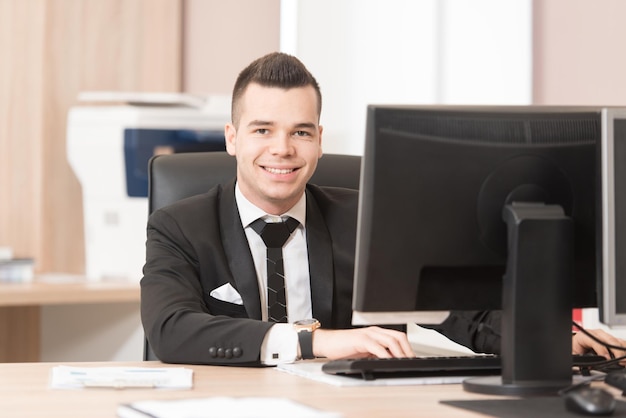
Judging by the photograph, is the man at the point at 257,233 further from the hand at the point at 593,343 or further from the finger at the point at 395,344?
the finger at the point at 395,344

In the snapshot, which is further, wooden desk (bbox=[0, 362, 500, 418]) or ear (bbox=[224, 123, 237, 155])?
ear (bbox=[224, 123, 237, 155])

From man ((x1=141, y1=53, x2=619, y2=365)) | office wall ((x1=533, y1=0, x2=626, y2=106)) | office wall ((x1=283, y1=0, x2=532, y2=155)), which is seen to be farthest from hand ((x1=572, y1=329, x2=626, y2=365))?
office wall ((x1=283, y1=0, x2=532, y2=155))

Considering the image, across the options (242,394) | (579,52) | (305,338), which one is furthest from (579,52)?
(242,394)

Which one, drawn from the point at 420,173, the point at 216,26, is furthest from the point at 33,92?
the point at 420,173

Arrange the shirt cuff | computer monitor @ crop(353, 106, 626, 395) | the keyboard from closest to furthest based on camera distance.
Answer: computer monitor @ crop(353, 106, 626, 395) → the keyboard → the shirt cuff

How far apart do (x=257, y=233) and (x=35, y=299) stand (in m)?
1.23

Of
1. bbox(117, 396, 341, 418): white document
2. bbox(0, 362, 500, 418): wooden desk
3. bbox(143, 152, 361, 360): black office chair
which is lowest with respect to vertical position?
bbox(0, 362, 500, 418): wooden desk

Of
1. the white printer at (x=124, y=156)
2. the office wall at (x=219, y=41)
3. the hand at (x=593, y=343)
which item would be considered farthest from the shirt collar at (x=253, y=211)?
the office wall at (x=219, y=41)

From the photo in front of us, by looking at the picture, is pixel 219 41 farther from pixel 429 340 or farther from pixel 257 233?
pixel 257 233

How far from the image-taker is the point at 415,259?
4.57ft

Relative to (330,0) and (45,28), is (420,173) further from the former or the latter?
(45,28)

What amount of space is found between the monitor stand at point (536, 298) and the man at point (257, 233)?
1.24 feet

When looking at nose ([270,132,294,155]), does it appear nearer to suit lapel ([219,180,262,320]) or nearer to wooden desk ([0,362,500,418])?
suit lapel ([219,180,262,320])

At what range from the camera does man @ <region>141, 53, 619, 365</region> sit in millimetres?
1887
